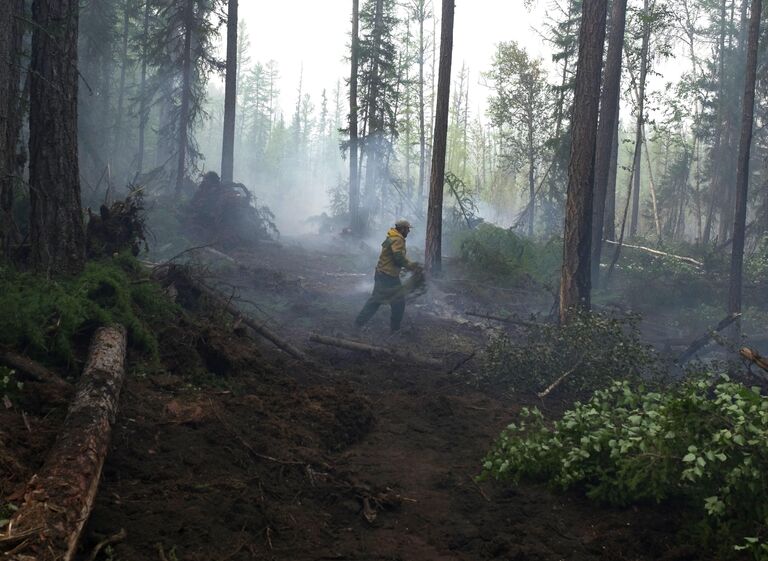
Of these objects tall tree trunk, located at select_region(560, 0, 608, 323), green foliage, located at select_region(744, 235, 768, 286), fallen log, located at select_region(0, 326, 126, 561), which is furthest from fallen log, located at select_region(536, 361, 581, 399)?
green foliage, located at select_region(744, 235, 768, 286)

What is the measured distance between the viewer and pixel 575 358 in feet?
32.5

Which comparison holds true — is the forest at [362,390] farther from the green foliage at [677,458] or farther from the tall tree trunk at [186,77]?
the tall tree trunk at [186,77]

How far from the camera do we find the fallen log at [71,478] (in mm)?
3471

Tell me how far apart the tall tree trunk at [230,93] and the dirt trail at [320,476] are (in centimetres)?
1715

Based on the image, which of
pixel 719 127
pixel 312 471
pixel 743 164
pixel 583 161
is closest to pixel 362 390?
pixel 312 471

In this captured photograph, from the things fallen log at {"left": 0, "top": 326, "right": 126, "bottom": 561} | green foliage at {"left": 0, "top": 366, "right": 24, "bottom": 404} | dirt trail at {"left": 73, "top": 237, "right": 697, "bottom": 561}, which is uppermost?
green foliage at {"left": 0, "top": 366, "right": 24, "bottom": 404}

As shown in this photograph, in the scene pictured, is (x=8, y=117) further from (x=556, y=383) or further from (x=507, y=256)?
(x=507, y=256)

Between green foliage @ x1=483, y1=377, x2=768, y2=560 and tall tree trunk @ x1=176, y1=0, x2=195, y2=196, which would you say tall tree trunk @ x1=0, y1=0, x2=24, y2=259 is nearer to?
green foliage @ x1=483, y1=377, x2=768, y2=560

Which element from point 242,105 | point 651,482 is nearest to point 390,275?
point 651,482

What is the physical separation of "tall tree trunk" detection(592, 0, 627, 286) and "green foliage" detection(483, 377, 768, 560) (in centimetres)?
1454

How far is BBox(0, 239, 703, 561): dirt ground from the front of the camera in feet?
14.4

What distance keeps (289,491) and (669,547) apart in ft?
9.27

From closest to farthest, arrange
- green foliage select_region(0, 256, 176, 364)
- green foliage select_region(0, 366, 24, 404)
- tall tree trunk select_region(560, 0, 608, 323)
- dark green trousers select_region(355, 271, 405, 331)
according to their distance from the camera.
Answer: green foliage select_region(0, 366, 24, 404), green foliage select_region(0, 256, 176, 364), tall tree trunk select_region(560, 0, 608, 323), dark green trousers select_region(355, 271, 405, 331)

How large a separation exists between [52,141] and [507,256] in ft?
40.4
